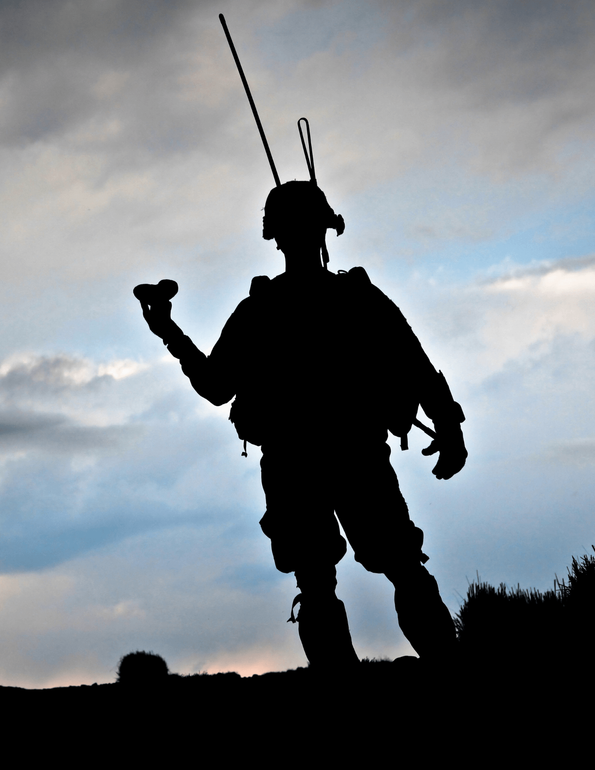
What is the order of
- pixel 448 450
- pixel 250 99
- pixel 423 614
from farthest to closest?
pixel 250 99 → pixel 448 450 → pixel 423 614

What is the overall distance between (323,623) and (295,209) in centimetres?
221

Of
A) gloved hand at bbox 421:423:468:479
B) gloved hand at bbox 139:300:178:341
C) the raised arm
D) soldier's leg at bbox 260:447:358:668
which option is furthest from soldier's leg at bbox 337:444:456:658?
gloved hand at bbox 139:300:178:341

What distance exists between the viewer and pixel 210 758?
3.15 meters

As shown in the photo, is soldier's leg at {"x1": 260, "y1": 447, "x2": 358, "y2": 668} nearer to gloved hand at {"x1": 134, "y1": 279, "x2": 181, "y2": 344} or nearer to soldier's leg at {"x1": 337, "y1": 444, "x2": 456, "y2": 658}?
soldier's leg at {"x1": 337, "y1": 444, "x2": 456, "y2": 658}

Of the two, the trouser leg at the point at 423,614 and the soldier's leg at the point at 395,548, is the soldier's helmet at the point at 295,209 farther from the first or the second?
the trouser leg at the point at 423,614

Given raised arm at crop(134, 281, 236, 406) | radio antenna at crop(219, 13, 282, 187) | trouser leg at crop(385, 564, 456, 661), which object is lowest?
trouser leg at crop(385, 564, 456, 661)

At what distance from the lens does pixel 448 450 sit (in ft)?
13.7

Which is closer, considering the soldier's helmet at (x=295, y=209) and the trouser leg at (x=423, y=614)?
the trouser leg at (x=423, y=614)

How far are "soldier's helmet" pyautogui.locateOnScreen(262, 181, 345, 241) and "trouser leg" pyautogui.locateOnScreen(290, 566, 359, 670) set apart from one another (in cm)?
188

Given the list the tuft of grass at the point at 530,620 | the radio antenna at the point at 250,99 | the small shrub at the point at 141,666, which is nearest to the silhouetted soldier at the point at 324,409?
the radio antenna at the point at 250,99

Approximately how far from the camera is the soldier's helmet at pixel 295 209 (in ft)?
13.8

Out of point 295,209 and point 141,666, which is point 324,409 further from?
point 141,666

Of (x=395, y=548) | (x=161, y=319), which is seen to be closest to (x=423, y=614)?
→ (x=395, y=548)

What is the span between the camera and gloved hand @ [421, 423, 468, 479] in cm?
416
